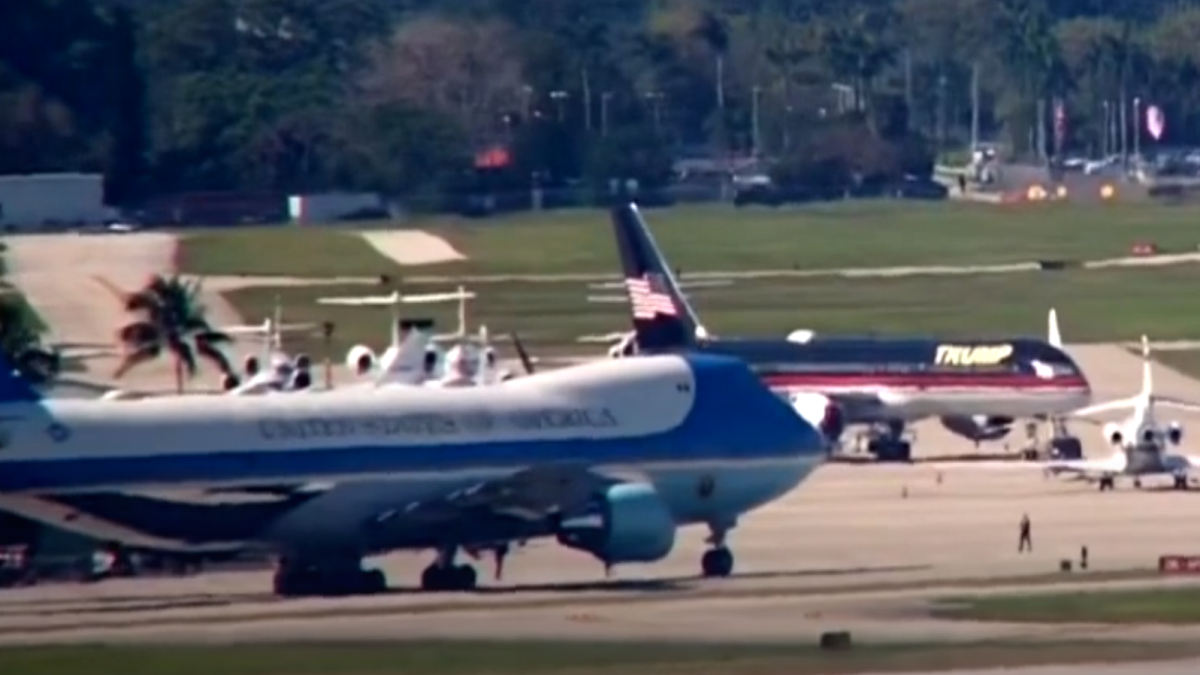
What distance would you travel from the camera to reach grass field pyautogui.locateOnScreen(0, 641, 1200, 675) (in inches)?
1794

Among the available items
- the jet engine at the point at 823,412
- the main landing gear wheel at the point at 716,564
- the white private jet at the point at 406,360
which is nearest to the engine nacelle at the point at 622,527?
Result: the main landing gear wheel at the point at 716,564

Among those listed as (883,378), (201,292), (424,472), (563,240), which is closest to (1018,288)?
(563,240)

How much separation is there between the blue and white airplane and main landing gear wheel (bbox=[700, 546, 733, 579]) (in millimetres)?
42

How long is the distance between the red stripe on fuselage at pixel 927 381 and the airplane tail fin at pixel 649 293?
309 cm

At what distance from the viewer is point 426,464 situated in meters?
60.2

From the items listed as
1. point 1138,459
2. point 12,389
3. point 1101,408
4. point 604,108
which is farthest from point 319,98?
point 12,389

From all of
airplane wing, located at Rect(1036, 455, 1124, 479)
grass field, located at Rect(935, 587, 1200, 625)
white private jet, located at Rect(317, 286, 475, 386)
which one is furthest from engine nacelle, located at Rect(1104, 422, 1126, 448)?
grass field, located at Rect(935, 587, 1200, 625)

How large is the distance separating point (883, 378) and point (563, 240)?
204ft

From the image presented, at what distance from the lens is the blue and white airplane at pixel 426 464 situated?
5756 centimetres

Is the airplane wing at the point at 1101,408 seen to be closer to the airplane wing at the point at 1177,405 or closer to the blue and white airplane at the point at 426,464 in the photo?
the airplane wing at the point at 1177,405

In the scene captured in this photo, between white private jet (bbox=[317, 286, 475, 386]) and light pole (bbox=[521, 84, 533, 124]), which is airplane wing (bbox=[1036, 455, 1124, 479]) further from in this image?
light pole (bbox=[521, 84, 533, 124])

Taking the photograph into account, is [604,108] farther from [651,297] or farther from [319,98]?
[651,297]

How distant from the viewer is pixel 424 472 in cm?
6012

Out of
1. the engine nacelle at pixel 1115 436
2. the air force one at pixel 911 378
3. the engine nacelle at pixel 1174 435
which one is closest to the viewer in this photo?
the engine nacelle at pixel 1115 436
